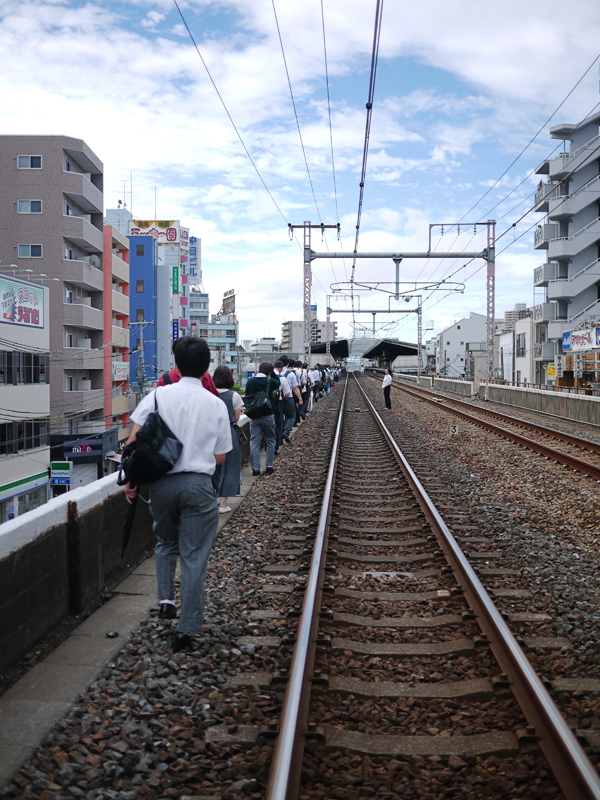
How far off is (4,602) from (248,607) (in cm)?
170

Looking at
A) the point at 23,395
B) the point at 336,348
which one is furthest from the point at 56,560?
the point at 336,348

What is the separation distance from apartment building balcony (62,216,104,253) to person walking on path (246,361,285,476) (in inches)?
1168

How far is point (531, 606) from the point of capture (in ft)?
15.8

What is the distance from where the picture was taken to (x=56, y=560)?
14.2 ft

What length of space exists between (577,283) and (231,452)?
40.0 meters

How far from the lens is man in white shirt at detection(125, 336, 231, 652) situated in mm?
3811

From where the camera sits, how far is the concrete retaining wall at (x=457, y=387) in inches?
1428

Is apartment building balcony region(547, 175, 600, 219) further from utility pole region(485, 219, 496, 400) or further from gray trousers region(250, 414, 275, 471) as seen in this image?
gray trousers region(250, 414, 275, 471)

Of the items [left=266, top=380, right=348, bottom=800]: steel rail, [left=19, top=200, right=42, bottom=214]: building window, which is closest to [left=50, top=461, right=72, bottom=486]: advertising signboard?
[left=19, top=200, right=42, bottom=214]: building window

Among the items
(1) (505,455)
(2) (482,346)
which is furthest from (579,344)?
(2) (482,346)

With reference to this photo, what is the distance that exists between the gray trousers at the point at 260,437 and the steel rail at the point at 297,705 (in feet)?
16.9

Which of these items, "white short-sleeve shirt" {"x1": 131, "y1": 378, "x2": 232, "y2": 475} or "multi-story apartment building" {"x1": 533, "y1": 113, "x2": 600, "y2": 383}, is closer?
"white short-sleeve shirt" {"x1": 131, "y1": 378, "x2": 232, "y2": 475}

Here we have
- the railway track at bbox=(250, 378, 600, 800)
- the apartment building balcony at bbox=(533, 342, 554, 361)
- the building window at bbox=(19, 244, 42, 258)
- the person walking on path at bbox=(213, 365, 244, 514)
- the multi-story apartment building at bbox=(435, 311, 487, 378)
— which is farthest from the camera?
the multi-story apartment building at bbox=(435, 311, 487, 378)

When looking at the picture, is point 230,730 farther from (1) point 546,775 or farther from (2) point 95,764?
(1) point 546,775
